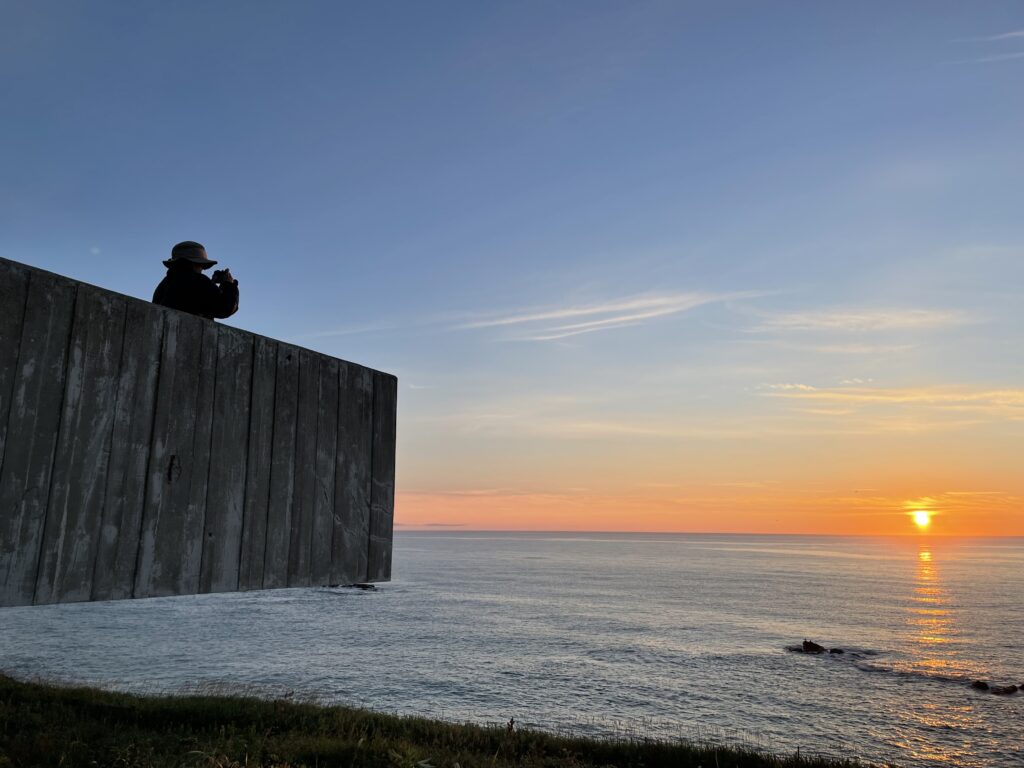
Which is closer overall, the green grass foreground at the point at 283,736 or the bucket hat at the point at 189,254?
the bucket hat at the point at 189,254

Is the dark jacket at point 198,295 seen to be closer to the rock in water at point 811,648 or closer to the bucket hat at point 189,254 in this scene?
the bucket hat at point 189,254

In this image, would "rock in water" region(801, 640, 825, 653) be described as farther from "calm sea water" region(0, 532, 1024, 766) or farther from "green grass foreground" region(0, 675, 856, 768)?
"green grass foreground" region(0, 675, 856, 768)

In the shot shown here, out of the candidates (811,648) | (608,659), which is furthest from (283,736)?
(811,648)

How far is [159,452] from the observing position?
149 inches

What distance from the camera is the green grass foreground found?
43.8 ft

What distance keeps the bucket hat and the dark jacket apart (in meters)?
0.25

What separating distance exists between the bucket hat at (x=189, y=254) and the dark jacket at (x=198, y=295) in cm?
25

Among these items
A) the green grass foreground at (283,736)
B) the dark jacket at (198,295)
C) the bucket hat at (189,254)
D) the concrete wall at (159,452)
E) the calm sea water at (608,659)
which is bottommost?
the calm sea water at (608,659)

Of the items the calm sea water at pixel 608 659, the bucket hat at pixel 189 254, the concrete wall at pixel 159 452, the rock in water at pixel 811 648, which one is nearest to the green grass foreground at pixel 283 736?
the calm sea water at pixel 608 659

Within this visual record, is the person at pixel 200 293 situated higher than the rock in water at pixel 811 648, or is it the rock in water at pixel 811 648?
the person at pixel 200 293

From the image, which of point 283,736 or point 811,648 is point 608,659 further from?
point 283,736

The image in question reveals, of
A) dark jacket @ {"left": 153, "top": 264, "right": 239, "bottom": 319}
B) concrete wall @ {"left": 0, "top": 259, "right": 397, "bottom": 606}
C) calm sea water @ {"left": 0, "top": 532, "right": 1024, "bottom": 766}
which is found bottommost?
calm sea water @ {"left": 0, "top": 532, "right": 1024, "bottom": 766}

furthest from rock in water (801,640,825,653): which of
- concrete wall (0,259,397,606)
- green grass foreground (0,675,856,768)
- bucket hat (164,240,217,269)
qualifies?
bucket hat (164,240,217,269)

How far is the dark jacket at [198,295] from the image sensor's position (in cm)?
457
